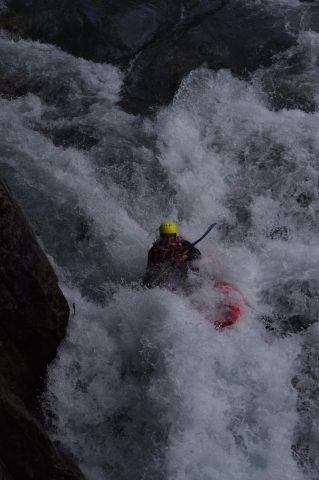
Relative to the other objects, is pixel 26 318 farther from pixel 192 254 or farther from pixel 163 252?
pixel 192 254

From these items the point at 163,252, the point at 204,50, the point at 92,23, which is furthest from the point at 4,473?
the point at 92,23

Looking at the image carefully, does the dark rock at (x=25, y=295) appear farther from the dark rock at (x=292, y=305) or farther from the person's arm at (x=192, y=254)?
the dark rock at (x=292, y=305)

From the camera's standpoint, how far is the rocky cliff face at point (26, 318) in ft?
13.4

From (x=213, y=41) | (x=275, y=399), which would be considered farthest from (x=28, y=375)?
(x=213, y=41)

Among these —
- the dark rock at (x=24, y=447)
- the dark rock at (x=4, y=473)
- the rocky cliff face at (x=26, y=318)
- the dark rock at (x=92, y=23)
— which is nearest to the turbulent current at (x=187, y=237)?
the rocky cliff face at (x=26, y=318)

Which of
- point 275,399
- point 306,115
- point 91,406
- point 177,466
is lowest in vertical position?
point 91,406

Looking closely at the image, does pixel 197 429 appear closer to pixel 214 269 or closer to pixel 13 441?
pixel 13 441

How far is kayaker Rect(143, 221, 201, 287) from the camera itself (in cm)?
616

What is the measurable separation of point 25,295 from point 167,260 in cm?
194

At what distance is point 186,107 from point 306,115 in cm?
196

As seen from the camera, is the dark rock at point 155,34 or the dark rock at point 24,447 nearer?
the dark rock at point 24,447

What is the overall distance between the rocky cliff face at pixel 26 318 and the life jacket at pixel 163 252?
4.43ft

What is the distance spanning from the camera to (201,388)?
492 cm

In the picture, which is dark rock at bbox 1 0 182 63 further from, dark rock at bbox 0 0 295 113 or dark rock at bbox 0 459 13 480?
dark rock at bbox 0 459 13 480
